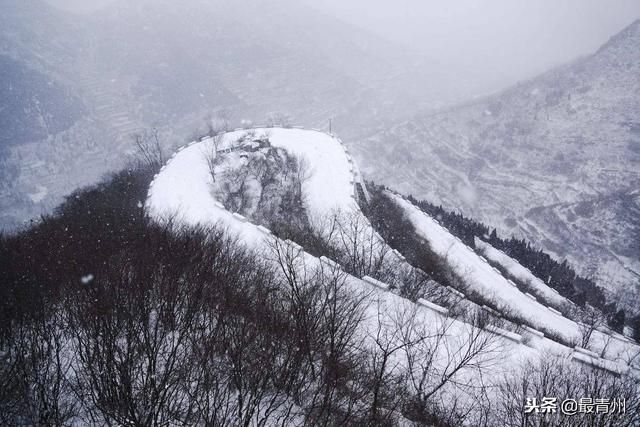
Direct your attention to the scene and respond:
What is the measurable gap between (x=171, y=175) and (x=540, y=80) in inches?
6832

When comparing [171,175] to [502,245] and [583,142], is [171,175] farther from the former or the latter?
[583,142]

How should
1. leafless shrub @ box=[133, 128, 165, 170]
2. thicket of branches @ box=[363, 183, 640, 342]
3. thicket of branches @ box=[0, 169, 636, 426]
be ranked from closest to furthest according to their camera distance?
1. thicket of branches @ box=[0, 169, 636, 426]
2. thicket of branches @ box=[363, 183, 640, 342]
3. leafless shrub @ box=[133, 128, 165, 170]

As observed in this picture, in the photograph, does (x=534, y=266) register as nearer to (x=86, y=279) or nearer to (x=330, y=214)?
(x=330, y=214)

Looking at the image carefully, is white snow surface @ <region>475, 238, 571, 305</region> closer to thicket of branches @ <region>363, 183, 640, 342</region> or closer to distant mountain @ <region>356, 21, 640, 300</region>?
thicket of branches @ <region>363, 183, 640, 342</region>

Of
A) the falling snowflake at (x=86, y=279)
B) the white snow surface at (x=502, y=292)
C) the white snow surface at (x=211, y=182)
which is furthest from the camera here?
the white snow surface at (x=502, y=292)

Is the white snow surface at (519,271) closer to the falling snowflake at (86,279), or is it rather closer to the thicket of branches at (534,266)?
the thicket of branches at (534,266)

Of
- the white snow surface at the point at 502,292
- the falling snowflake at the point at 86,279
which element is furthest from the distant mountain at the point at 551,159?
the falling snowflake at the point at 86,279

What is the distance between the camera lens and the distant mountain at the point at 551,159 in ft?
294

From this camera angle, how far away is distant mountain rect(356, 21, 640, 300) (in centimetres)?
8962

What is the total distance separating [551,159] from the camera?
119812mm

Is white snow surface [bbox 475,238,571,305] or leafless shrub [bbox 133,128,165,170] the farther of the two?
leafless shrub [bbox 133,128,165,170]

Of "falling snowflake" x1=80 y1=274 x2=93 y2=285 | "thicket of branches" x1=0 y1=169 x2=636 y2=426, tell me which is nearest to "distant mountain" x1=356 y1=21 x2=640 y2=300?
"thicket of branches" x1=0 y1=169 x2=636 y2=426

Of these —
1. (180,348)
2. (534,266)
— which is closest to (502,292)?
(534,266)

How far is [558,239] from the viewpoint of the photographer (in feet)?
297
